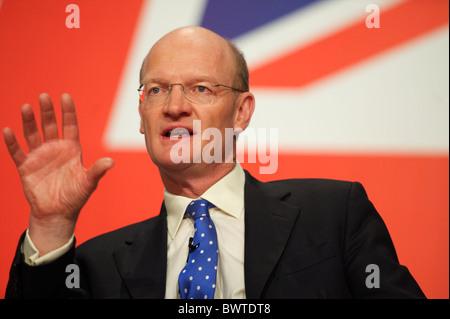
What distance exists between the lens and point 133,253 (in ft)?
5.43

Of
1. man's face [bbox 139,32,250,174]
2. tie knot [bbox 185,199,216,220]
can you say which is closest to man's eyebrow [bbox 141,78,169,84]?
man's face [bbox 139,32,250,174]

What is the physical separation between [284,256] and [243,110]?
23.1 inches

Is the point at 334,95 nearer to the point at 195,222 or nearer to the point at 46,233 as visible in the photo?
the point at 195,222

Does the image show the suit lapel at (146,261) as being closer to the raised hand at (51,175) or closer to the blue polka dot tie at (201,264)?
the blue polka dot tie at (201,264)

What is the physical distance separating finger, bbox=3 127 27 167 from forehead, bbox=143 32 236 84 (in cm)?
50

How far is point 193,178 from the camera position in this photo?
170cm

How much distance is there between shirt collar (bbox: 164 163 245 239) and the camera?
5.39 ft

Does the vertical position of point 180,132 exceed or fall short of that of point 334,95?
it falls short

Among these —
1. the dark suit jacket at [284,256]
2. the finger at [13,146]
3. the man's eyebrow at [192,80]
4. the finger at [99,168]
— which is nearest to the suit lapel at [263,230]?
the dark suit jacket at [284,256]

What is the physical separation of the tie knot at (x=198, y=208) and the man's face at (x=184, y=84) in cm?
13

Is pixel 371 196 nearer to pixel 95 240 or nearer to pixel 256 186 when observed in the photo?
pixel 256 186

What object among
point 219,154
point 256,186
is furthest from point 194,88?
point 256,186

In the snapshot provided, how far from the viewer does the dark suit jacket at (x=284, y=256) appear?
4.75 feet

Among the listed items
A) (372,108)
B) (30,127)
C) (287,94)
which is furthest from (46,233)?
(372,108)
